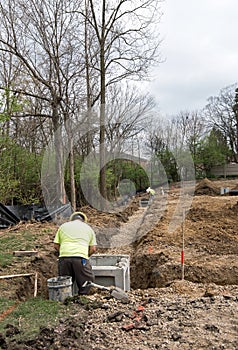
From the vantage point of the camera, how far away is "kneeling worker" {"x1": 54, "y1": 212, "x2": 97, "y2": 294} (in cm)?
628

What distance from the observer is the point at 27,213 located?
48.2 feet

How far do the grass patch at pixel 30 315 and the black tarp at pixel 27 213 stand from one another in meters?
7.84

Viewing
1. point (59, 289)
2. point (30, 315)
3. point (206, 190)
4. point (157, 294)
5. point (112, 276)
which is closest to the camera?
point (30, 315)

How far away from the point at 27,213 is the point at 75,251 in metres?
8.85

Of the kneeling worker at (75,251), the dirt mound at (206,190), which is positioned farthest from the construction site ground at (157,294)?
the dirt mound at (206,190)

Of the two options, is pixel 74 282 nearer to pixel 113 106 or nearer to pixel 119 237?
pixel 119 237

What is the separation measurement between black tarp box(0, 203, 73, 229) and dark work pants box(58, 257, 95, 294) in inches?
282

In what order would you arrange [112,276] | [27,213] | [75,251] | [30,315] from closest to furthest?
1. [30,315]
2. [75,251]
3. [112,276]
4. [27,213]

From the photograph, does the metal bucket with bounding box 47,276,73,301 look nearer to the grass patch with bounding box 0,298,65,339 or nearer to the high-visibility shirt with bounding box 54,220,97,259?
the grass patch with bounding box 0,298,65,339

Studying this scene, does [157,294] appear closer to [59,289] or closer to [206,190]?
[59,289]

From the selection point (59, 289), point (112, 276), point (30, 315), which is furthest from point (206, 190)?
point (30, 315)

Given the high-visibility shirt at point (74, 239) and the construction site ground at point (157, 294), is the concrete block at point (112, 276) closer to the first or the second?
the construction site ground at point (157, 294)

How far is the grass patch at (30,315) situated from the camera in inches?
173

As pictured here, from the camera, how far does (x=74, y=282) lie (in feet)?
22.2
